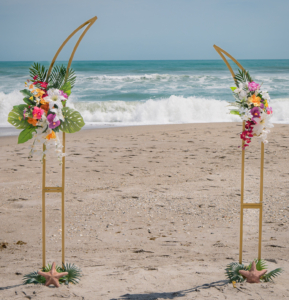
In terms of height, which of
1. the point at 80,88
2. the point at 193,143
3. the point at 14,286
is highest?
the point at 80,88

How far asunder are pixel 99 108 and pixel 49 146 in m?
12.5

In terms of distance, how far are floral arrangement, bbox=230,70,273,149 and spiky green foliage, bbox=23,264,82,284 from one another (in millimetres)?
1834

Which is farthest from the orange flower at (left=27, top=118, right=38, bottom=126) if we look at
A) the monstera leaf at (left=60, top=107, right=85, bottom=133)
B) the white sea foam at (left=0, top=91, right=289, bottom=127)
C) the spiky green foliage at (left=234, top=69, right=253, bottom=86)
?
the white sea foam at (left=0, top=91, right=289, bottom=127)

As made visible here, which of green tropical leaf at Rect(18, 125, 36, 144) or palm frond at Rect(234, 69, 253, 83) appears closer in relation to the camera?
green tropical leaf at Rect(18, 125, 36, 144)

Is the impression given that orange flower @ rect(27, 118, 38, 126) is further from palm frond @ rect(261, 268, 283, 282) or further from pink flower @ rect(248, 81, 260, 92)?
palm frond @ rect(261, 268, 283, 282)

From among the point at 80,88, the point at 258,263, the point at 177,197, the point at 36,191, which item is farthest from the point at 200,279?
the point at 80,88

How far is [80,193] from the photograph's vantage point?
5.27 m

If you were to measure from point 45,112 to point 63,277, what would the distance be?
143cm

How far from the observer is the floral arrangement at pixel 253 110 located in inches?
112

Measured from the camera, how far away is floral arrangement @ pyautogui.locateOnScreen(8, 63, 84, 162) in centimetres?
273

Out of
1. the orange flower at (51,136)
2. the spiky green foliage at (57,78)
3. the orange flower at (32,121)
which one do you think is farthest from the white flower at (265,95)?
the orange flower at (32,121)

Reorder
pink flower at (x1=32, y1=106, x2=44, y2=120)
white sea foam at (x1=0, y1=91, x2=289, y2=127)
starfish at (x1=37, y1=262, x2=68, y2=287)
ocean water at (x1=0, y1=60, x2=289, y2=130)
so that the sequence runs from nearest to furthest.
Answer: pink flower at (x1=32, y1=106, x2=44, y2=120), starfish at (x1=37, y1=262, x2=68, y2=287), white sea foam at (x1=0, y1=91, x2=289, y2=127), ocean water at (x1=0, y1=60, x2=289, y2=130)

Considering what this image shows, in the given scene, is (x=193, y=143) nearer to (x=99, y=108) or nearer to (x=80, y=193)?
(x=80, y=193)

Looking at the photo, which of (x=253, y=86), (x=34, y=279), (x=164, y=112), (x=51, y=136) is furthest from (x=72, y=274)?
(x=164, y=112)
